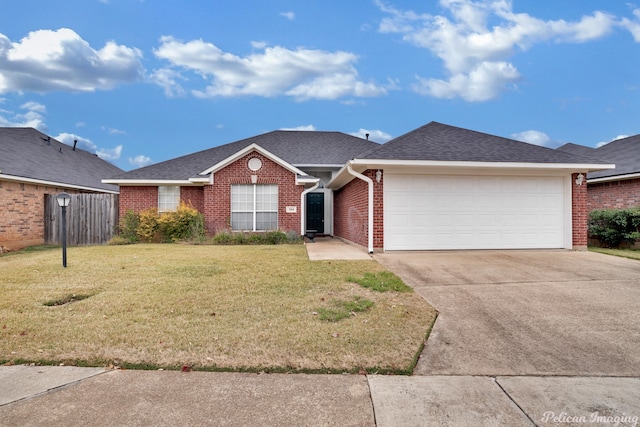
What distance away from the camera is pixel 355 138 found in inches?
875

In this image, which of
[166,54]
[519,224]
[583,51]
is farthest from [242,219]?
[583,51]

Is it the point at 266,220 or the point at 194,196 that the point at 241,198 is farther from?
the point at 194,196

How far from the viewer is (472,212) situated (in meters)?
10.9

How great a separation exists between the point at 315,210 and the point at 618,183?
13.1m

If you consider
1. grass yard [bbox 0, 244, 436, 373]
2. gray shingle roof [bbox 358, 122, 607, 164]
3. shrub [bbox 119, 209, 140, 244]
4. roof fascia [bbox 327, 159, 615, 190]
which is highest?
gray shingle roof [bbox 358, 122, 607, 164]

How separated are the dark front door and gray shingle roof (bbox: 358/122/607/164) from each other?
293 inches

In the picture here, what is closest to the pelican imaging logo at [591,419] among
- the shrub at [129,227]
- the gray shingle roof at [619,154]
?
the gray shingle roof at [619,154]

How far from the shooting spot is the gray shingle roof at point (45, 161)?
14055 millimetres

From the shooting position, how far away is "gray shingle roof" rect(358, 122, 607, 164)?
10.4 metres

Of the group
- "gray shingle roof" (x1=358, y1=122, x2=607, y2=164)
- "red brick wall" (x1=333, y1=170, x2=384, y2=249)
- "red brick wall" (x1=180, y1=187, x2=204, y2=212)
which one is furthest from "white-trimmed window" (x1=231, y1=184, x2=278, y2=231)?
"gray shingle roof" (x1=358, y1=122, x2=607, y2=164)

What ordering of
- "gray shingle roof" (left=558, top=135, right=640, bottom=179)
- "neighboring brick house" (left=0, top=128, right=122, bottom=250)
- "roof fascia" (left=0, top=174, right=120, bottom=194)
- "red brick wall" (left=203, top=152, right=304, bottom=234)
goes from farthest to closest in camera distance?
1. "red brick wall" (left=203, top=152, right=304, bottom=234)
2. "gray shingle roof" (left=558, top=135, right=640, bottom=179)
3. "neighboring brick house" (left=0, top=128, right=122, bottom=250)
4. "roof fascia" (left=0, top=174, right=120, bottom=194)

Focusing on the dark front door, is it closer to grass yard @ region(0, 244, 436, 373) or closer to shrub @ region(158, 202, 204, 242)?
shrub @ region(158, 202, 204, 242)

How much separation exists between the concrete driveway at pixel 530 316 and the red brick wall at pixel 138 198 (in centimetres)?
1168

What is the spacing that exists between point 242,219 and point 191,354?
11664mm
